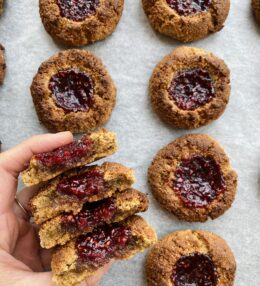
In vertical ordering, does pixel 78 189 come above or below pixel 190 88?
above

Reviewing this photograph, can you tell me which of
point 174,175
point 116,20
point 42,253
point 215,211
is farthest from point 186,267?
point 116,20

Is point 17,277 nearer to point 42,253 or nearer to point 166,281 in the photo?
point 42,253

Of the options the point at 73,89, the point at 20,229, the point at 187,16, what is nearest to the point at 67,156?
the point at 20,229

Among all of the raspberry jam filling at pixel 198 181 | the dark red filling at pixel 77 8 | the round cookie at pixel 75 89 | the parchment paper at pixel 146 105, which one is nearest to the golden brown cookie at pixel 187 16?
the parchment paper at pixel 146 105

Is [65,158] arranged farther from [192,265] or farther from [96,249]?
[192,265]

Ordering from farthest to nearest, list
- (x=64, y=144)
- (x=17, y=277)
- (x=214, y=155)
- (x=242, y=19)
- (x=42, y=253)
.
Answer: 1. (x=242, y=19)
2. (x=214, y=155)
3. (x=42, y=253)
4. (x=64, y=144)
5. (x=17, y=277)

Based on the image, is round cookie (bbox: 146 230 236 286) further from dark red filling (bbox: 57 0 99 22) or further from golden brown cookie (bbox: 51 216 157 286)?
dark red filling (bbox: 57 0 99 22)

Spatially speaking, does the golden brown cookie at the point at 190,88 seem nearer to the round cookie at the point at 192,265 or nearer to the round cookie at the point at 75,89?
the round cookie at the point at 75,89
